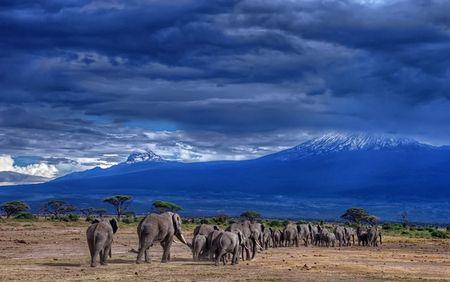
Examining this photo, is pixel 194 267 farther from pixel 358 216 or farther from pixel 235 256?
pixel 358 216

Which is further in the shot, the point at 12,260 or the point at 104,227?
the point at 12,260

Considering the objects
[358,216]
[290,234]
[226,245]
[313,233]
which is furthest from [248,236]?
[358,216]

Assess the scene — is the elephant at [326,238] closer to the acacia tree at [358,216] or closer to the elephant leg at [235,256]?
the elephant leg at [235,256]

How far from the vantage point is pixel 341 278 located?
3344cm

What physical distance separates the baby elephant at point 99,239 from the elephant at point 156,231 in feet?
6.66

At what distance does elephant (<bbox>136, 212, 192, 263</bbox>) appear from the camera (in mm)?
38125

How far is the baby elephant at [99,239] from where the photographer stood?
3550 cm

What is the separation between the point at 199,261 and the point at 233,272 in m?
6.22

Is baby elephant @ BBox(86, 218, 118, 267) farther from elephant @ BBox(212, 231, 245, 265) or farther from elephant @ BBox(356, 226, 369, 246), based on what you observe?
elephant @ BBox(356, 226, 369, 246)

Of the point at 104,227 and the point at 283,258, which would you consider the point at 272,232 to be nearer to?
the point at 283,258

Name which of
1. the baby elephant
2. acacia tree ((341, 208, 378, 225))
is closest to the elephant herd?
the baby elephant

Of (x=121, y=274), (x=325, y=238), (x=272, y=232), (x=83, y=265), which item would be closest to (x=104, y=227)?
(x=83, y=265)

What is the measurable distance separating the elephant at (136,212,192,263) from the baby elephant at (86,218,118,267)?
6.66 ft

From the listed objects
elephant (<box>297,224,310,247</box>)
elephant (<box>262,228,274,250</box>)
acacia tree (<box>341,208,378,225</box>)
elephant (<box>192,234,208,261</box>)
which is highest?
acacia tree (<box>341,208,378,225</box>)
